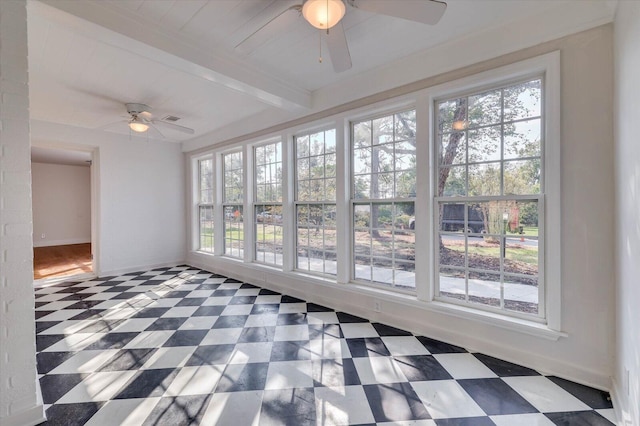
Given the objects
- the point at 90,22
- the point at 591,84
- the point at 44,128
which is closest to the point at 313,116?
the point at 90,22

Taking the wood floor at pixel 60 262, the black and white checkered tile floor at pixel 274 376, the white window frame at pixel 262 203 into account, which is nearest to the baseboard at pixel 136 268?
the wood floor at pixel 60 262

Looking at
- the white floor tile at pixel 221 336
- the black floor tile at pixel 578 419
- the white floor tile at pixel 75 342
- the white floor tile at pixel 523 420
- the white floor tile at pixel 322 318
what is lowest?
the black floor tile at pixel 578 419

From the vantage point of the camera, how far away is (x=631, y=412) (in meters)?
1.43

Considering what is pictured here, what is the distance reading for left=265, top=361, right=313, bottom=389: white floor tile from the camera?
1.90m

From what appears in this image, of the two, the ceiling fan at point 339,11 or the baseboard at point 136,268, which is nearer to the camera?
the ceiling fan at point 339,11

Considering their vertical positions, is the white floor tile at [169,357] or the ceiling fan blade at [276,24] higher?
the ceiling fan blade at [276,24]

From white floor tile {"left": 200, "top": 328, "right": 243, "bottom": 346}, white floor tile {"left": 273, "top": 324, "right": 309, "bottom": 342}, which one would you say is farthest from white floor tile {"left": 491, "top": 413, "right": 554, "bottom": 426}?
white floor tile {"left": 200, "top": 328, "right": 243, "bottom": 346}

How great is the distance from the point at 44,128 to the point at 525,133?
6447 millimetres

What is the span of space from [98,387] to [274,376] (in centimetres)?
122

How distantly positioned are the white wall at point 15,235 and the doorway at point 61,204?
631cm

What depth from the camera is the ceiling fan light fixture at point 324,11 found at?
4.91ft

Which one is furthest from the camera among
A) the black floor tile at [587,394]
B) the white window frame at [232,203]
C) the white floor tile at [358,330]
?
the white window frame at [232,203]

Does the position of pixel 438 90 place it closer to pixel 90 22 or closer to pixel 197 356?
pixel 90 22

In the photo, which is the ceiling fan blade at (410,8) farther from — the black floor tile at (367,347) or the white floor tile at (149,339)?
the white floor tile at (149,339)
